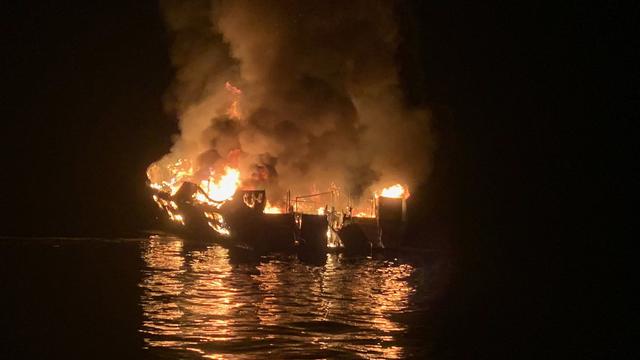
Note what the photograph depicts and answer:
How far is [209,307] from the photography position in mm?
19500

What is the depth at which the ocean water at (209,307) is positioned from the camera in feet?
48.2

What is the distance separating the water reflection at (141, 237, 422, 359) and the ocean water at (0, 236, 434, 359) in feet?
0.11

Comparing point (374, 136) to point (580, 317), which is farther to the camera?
point (374, 136)

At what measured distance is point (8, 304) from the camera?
19266 millimetres

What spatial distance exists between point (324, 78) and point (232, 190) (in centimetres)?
1338

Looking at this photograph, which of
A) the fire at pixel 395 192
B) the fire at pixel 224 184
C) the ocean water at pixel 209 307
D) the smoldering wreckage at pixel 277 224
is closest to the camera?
the ocean water at pixel 209 307

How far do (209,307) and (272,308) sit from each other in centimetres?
178

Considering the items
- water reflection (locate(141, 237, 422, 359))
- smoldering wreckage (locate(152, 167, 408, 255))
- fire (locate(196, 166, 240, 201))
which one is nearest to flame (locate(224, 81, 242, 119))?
fire (locate(196, 166, 240, 201))

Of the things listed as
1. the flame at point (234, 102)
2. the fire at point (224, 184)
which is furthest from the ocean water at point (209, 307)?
the flame at point (234, 102)

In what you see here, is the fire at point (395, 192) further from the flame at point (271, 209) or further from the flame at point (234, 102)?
the flame at point (234, 102)

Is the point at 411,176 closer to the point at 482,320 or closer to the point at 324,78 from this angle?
the point at 324,78

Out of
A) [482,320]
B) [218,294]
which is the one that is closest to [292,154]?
Answer: [218,294]

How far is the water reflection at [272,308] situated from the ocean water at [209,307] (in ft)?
0.11

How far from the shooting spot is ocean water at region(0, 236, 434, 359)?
578 inches
